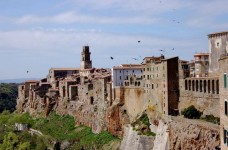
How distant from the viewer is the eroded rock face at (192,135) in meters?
36.9

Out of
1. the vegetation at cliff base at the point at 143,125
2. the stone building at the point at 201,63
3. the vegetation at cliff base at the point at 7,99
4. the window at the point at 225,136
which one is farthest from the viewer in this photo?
the vegetation at cliff base at the point at 7,99

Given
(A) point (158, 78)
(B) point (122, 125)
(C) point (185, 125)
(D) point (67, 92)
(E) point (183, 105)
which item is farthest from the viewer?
(D) point (67, 92)

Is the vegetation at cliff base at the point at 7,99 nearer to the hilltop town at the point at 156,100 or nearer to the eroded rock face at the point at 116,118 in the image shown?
the hilltop town at the point at 156,100

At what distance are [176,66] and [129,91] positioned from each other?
12859 mm

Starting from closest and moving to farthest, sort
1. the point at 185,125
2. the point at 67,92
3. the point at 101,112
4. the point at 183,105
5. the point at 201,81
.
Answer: the point at 185,125 → the point at 201,81 → the point at 183,105 → the point at 101,112 → the point at 67,92

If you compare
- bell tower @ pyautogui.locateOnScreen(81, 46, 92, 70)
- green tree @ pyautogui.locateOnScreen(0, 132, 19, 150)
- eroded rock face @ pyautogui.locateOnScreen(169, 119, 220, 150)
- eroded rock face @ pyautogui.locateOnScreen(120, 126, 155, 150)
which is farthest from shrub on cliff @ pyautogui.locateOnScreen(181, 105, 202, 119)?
bell tower @ pyautogui.locateOnScreen(81, 46, 92, 70)

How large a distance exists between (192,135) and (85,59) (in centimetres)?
7509

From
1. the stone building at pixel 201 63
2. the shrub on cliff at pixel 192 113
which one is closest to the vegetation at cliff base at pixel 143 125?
the shrub on cliff at pixel 192 113

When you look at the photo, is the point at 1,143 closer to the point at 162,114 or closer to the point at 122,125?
the point at 122,125

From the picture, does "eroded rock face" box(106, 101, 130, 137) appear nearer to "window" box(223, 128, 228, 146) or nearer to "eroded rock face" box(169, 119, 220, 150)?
"eroded rock face" box(169, 119, 220, 150)

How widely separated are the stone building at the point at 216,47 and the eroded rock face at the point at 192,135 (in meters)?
15.4

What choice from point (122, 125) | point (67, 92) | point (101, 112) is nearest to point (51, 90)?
point (67, 92)

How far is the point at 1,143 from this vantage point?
79.8 m

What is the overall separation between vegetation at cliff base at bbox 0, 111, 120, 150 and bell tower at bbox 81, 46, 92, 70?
85.5 ft
